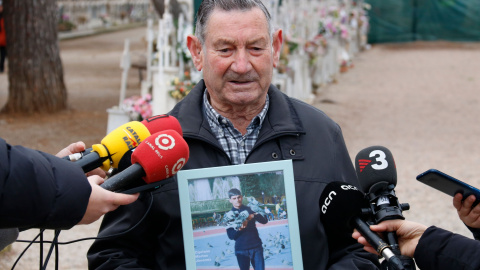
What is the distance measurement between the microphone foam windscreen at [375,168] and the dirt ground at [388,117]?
12.4ft

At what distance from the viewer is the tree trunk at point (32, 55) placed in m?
11.0

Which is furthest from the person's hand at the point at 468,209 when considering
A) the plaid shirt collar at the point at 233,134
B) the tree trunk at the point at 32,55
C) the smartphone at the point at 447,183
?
the tree trunk at the point at 32,55

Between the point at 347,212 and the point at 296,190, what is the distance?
0.40 m

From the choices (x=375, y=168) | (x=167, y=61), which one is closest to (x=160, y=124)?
(x=375, y=168)

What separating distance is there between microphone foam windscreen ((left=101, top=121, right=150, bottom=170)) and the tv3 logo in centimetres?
75

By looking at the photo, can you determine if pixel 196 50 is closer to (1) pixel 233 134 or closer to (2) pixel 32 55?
(1) pixel 233 134

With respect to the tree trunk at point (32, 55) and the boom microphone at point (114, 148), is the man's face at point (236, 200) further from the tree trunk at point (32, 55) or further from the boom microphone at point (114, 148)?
the tree trunk at point (32, 55)

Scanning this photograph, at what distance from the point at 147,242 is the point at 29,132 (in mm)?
7909

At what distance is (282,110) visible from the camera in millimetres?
2934

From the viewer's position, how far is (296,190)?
271 cm

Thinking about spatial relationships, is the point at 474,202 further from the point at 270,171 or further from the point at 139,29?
the point at 139,29

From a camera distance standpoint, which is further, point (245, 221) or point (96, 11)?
point (96, 11)

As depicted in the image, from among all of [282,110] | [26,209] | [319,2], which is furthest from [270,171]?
[319,2]

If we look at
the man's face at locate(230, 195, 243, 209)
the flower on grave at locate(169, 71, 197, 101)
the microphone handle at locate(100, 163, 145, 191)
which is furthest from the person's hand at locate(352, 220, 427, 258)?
the flower on grave at locate(169, 71, 197, 101)
